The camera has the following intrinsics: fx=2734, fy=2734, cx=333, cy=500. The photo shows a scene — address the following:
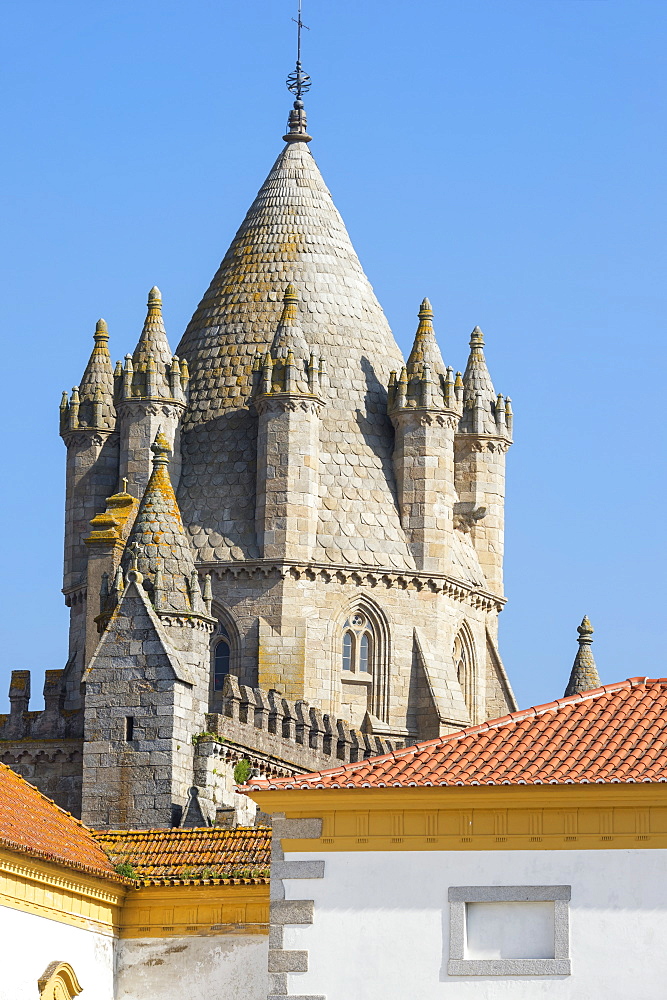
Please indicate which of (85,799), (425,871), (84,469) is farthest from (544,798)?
(84,469)

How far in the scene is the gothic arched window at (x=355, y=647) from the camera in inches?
2628

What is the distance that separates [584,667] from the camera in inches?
2955

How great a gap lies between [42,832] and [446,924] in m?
7.32

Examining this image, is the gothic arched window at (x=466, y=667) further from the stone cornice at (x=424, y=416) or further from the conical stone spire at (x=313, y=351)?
the stone cornice at (x=424, y=416)

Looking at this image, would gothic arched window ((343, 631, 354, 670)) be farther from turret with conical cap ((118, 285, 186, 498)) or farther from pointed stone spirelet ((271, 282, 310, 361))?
pointed stone spirelet ((271, 282, 310, 361))

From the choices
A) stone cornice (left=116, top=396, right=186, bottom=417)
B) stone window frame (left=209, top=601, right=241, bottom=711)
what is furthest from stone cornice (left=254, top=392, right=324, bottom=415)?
stone window frame (left=209, top=601, right=241, bottom=711)

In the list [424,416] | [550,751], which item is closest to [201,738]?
[550,751]

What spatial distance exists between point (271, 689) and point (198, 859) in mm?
25793

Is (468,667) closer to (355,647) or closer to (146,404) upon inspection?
(355,647)

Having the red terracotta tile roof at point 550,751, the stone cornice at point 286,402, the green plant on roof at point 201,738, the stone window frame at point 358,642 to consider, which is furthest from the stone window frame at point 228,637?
the red terracotta tile roof at point 550,751

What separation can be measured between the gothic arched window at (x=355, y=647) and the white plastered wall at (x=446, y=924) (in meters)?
33.9

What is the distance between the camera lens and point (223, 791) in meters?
50.5

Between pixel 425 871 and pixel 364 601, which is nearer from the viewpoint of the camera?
pixel 425 871

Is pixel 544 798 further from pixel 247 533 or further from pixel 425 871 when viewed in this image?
pixel 247 533
